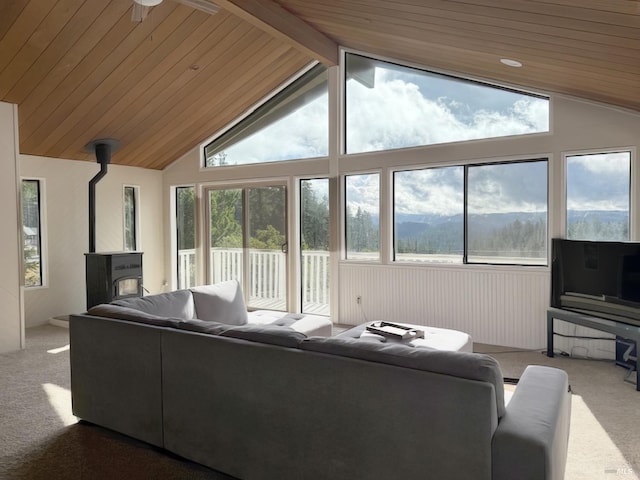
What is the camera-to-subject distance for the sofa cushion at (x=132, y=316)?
261 centimetres

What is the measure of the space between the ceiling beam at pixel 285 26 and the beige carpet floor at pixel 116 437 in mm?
3279

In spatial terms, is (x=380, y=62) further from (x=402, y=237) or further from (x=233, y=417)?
(x=233, y=417)

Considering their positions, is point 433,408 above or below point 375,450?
above

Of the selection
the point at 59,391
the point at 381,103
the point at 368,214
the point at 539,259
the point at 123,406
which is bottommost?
the point at 59,391

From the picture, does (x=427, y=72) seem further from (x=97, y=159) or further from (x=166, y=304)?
(x=97, y=159)

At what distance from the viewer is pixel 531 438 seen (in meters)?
1.60

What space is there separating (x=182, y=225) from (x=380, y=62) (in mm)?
3934

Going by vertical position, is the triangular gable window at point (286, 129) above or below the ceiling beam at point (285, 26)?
below

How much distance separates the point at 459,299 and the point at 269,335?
10.9 ft

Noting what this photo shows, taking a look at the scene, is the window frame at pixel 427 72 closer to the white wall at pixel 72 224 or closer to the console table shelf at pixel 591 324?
the console table shelf at pixel 591 324

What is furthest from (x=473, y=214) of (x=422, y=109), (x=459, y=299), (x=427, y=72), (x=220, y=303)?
(x=220, y=303)

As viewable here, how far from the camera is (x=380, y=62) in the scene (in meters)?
5.54

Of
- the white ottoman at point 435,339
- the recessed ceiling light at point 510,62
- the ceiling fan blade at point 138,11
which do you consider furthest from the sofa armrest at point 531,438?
the ceiling fan blade at point 138,11

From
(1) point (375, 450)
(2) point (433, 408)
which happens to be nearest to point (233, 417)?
(1) point (375, 450)
